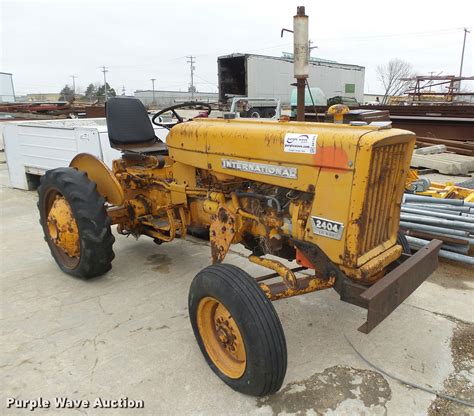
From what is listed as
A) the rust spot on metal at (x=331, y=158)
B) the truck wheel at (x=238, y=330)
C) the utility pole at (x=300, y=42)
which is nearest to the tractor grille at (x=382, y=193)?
the rust spot on metal at (x=331, y=158)

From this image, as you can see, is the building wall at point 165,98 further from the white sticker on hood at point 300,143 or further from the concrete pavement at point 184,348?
the white sticker on hood at point 300,143

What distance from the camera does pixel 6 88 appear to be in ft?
83.6

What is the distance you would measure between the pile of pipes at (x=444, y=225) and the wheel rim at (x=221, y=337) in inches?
88.7

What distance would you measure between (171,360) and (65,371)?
1.97ft

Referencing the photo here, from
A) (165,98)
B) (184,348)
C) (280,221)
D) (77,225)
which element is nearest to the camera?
(280,221)

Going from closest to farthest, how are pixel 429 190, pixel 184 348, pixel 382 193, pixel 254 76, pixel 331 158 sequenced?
pixel 331 158 < pixel 382 193 < pixel 184 348 < pixel 429 190 < pixel 254 76

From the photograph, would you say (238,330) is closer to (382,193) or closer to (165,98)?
(382,193)

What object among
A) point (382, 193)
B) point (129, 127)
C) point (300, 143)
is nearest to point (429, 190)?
point (382, 193)

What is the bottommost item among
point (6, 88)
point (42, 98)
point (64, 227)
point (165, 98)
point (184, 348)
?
point (184, 348)

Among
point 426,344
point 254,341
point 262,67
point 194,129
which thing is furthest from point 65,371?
point 262,67

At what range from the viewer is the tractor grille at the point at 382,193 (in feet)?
6.81

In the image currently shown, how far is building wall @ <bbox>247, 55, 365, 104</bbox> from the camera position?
17969 millimetres

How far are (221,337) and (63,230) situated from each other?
186 cm

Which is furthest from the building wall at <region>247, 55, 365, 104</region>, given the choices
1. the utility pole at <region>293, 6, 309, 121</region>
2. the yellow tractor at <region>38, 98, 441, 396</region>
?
the yellow tractor at <region>38, 98, 441, 396</region>
